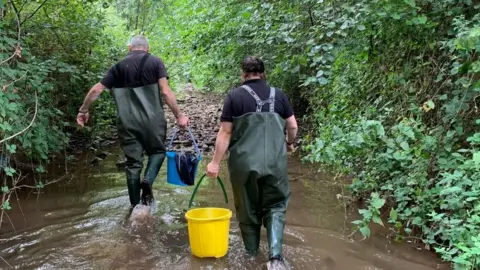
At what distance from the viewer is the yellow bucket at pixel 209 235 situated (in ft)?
12.8

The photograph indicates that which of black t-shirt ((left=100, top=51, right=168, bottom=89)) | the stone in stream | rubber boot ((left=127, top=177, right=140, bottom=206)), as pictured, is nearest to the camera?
the stone in stream

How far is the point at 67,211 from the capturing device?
5527 millimetres

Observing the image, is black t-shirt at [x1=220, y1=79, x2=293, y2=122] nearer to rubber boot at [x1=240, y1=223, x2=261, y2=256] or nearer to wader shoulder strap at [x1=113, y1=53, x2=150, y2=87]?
rubber boot at [x1=240, y1=223, x2=261, y2=256]

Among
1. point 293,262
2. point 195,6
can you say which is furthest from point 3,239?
point 195,6

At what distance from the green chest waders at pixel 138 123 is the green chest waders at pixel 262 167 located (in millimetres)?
1564

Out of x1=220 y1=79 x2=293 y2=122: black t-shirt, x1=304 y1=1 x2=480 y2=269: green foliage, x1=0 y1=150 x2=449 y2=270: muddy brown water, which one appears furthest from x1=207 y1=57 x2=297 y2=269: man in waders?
x1=304 y1=1 x2=480 y2=269: green foliage

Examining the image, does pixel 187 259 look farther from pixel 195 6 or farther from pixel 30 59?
pixel 195 6

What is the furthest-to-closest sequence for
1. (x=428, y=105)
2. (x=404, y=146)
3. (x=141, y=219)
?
1. (x=141, y=219)
2. (x=428, y=105)
3. (x=404, y=146)

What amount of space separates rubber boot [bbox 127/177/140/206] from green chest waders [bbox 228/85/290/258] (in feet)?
5.50

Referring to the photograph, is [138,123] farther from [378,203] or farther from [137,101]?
[378,203]

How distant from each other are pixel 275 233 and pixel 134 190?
82.2 inches

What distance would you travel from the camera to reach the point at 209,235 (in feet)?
13.0

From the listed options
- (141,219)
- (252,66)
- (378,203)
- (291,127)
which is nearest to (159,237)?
(141,219)

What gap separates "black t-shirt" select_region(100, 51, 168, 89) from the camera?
17.0 ft
